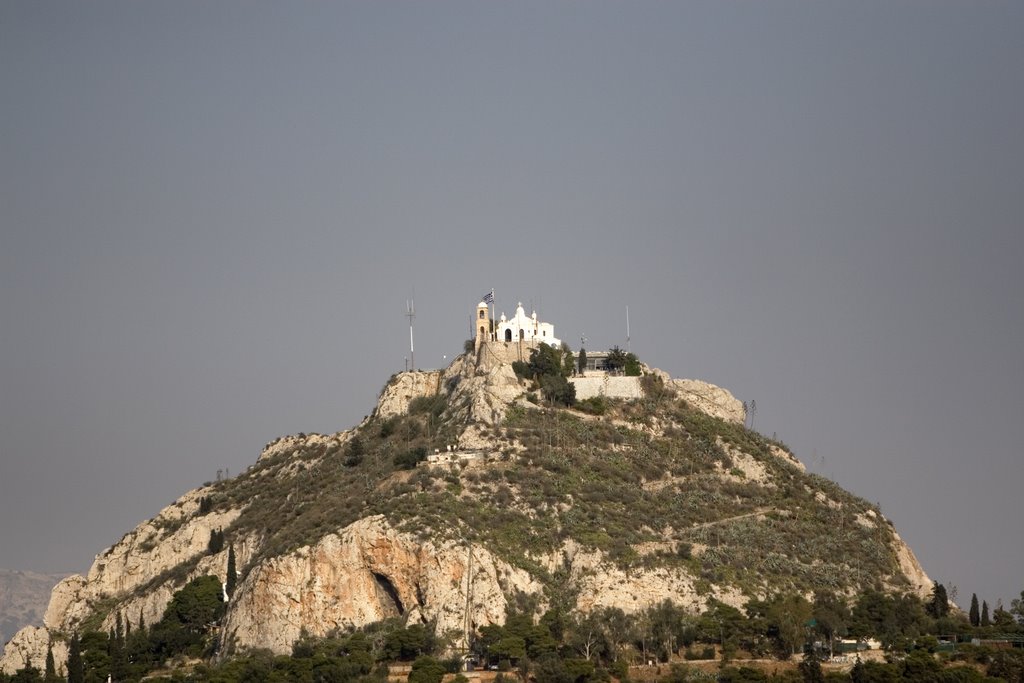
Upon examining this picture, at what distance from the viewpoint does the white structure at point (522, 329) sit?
5709 inches

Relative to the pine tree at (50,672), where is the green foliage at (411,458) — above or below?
above

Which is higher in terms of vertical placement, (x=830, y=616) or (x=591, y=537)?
(x=591, y=537)

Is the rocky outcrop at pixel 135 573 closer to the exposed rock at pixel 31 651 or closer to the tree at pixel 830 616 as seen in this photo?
the exposed rock at pixel 31 651

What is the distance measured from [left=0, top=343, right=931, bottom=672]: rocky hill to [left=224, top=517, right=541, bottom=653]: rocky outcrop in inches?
4.7

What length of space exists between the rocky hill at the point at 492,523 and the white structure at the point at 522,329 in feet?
11.1

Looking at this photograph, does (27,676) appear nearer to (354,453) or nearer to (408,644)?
(408,644)

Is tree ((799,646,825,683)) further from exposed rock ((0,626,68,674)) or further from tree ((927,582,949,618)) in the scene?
exposed rock ((0,626,68,674))

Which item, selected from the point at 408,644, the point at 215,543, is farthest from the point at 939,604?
the point at 215,543

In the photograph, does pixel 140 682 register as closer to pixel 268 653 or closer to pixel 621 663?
pixel 268 653

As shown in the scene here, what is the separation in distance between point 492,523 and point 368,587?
9.54 metres

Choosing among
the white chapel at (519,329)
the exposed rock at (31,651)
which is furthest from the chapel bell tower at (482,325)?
the exposed rock at (31,651)

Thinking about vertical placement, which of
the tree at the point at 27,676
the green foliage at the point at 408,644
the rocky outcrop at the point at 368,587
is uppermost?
the rocky outcrop at the point at 368,587

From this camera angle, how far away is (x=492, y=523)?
389 ft

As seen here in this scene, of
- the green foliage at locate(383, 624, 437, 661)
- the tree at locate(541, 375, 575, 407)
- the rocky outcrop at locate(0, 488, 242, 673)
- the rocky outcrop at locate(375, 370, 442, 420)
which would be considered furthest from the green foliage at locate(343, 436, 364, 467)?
the green foliage at locate(383, 624, 437, 661)
